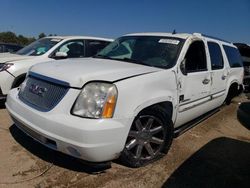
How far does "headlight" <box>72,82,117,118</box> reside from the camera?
326 centimetres

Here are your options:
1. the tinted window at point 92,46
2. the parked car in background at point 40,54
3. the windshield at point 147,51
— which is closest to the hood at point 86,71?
the windshield at point 147,51

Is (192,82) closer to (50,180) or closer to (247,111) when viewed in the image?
(247,111)

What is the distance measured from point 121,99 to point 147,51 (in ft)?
5.10

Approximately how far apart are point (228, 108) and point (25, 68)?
15.6ft

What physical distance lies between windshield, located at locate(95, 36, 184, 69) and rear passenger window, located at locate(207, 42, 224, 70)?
40.1 inches

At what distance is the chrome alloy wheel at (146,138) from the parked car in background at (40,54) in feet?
10.7

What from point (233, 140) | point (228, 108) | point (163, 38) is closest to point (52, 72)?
point (163, 38)

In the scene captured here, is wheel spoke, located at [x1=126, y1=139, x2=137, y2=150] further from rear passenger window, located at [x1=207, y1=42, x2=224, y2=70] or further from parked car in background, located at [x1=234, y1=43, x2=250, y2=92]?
parked car in background, located at [x1=234, y1=43, x2=250, y2=92]

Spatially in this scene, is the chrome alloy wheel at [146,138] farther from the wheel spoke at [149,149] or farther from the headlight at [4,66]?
the headlight at [4,66]

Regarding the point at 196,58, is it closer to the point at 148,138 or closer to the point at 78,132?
the point at 148,138

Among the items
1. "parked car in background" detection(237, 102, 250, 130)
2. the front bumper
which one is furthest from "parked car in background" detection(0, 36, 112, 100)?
"parked car in background" detection(237, 102, 250, 130)

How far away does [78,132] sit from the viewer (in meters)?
3.15

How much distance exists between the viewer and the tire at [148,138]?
3.66m

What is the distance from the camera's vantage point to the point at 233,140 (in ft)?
17.6
